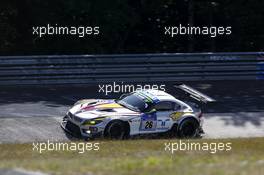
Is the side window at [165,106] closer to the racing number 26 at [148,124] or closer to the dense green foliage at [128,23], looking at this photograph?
the racing number 26 at [148,124]

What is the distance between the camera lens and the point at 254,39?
1201 inches

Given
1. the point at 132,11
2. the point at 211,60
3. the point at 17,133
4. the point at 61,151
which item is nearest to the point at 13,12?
the point at 132,11

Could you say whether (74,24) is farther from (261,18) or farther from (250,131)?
(250,131)

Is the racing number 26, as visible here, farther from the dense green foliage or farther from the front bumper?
the dense green foliage

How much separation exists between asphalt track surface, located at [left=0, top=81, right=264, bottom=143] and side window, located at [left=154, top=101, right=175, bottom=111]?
1.22 m

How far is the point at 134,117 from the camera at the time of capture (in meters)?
17.6

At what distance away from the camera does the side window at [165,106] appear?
1809 cm

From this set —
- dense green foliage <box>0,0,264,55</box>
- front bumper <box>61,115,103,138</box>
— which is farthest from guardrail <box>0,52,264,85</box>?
front bumper <box>61,115,103,138</box>

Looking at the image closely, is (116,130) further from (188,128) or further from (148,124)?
(188,128)

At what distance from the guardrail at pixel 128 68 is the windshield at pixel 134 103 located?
219 inches

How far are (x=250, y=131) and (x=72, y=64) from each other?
7757 millimetres

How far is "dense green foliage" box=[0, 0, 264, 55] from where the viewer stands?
2792cm

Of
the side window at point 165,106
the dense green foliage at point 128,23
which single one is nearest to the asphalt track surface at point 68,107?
the side window at point 165,106

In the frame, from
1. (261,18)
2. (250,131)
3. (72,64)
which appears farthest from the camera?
(261,18)
